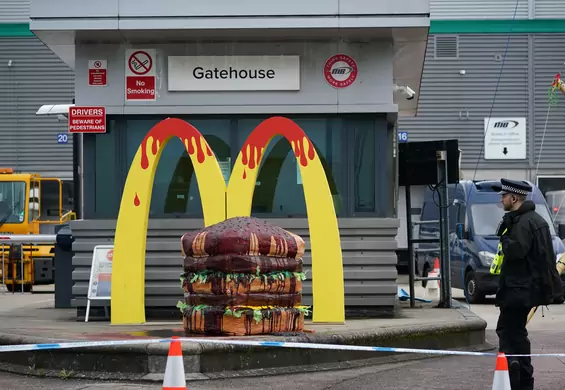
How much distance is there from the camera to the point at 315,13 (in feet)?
46.6

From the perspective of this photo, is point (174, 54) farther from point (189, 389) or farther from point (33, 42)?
point (33, 42)

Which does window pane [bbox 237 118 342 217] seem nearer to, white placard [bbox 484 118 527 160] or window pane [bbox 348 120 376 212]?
window pane [bbox 348 120 376 212]

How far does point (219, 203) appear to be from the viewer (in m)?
13.4

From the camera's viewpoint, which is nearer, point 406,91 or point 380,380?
point 380,380

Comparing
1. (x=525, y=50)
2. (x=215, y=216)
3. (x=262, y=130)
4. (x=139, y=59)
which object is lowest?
(x=215, y=216)

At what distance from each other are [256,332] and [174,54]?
485cm

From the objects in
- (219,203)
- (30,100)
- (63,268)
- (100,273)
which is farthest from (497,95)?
(219,203)

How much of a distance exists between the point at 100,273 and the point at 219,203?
7.21 feet

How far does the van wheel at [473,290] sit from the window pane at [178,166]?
28.3 feet

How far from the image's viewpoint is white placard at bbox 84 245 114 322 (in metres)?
14.6

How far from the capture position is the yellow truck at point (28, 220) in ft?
90.5

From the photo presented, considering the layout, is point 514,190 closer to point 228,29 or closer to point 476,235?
point 228,29

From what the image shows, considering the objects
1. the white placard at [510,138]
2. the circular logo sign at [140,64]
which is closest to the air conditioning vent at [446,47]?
the white placard at [510,138]

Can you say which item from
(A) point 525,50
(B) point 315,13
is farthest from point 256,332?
(A) point 525,50
